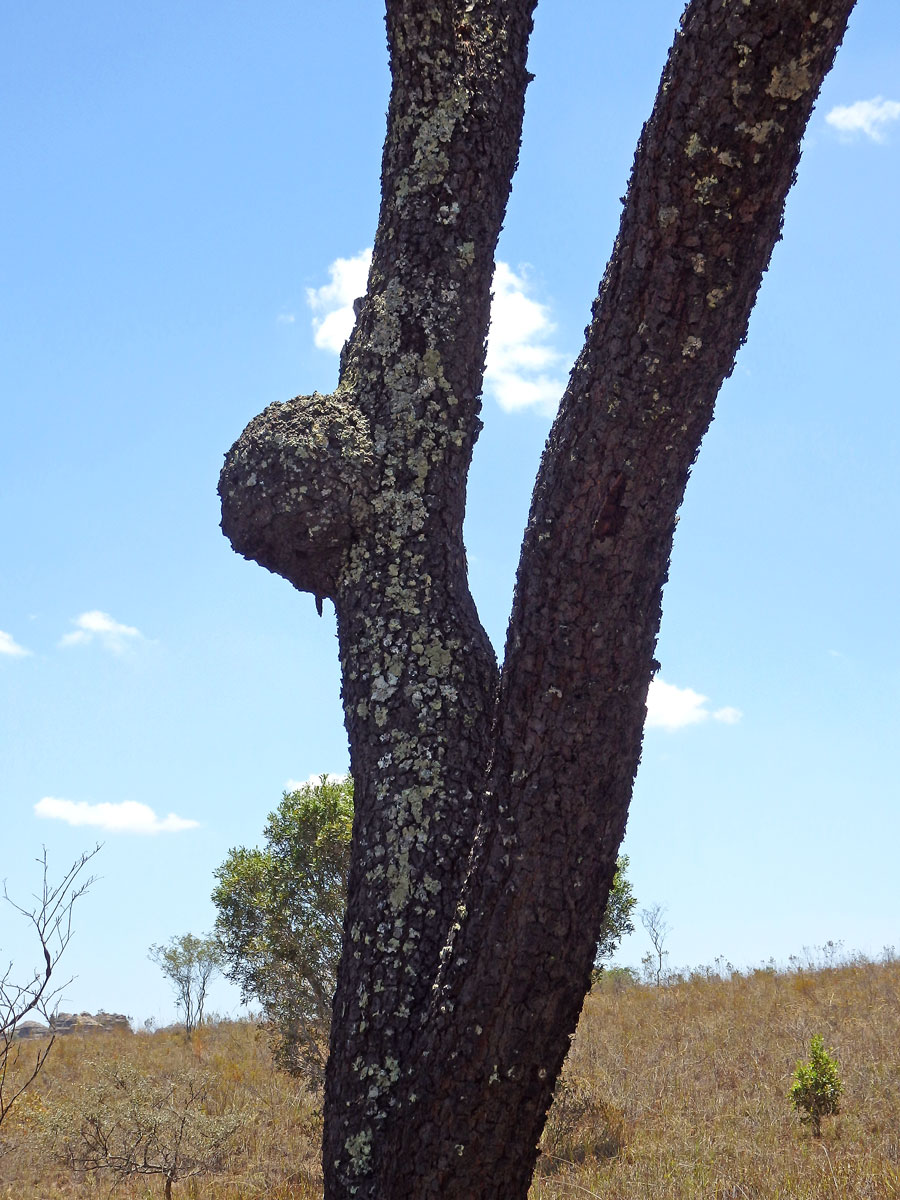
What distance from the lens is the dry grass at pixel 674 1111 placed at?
543 centimetres

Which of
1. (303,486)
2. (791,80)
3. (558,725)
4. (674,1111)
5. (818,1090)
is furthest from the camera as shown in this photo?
(674,1111)

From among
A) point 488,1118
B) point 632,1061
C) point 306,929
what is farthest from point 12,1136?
point 488,1118

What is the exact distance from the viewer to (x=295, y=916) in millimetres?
8180

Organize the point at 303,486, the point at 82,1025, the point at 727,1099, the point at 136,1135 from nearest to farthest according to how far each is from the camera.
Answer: the point at 303,486 → the point at 136,1135 → the point at 727,1099 → the point at 82,1025

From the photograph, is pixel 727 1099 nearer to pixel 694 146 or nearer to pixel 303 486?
pixel 303 486

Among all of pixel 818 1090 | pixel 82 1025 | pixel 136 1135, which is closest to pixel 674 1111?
pixel 818 1090

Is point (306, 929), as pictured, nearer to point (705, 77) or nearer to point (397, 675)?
point (397, 675)

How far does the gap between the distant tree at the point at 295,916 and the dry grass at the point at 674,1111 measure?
820mm

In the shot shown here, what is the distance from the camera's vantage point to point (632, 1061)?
934 centimetres

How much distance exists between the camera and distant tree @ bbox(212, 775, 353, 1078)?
8.00 metres

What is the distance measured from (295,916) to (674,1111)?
320cm

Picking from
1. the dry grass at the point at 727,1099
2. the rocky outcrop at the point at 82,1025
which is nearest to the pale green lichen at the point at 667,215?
the dry grass at the point at 727,1099

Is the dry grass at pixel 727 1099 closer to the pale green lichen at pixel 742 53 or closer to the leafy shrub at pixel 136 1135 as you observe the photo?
the leafy shrub at pixel 136 1135

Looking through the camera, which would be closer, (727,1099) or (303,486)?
(303,486)
